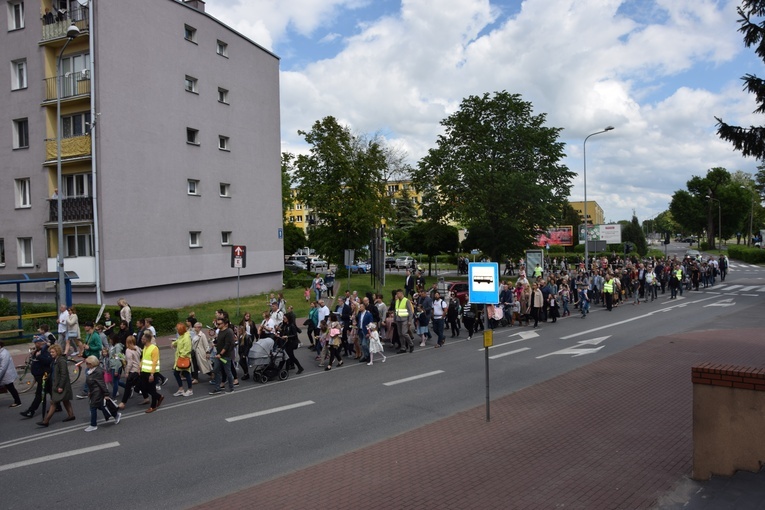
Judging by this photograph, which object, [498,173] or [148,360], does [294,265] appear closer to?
[498,173]

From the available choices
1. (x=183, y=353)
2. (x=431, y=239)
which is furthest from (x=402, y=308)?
(x=431, y=239)

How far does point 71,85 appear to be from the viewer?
25.0 meters

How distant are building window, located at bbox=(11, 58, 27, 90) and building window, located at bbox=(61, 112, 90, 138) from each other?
112 inches

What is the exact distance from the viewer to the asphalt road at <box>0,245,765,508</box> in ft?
25.0

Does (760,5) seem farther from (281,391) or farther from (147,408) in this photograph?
(147,408)

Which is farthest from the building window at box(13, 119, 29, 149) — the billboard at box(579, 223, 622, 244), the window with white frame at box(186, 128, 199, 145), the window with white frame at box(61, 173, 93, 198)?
the billboard at box(579, 223, 622, 244)

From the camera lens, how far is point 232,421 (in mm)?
10562

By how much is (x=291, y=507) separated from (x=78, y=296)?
68.7 feet

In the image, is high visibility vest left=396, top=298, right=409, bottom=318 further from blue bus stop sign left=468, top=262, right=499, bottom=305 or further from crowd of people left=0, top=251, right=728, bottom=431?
blue bus stop sign left=468, top=262, right=499, bottom=305

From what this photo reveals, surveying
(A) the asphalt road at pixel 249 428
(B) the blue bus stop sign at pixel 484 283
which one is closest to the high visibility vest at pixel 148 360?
(A) the asphalt road at pixel 249 428

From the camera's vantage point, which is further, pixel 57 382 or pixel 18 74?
pixel 18 74

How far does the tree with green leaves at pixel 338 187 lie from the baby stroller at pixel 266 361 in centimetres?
3011

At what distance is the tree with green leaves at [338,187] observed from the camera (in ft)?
146

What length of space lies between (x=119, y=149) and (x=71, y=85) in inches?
150
